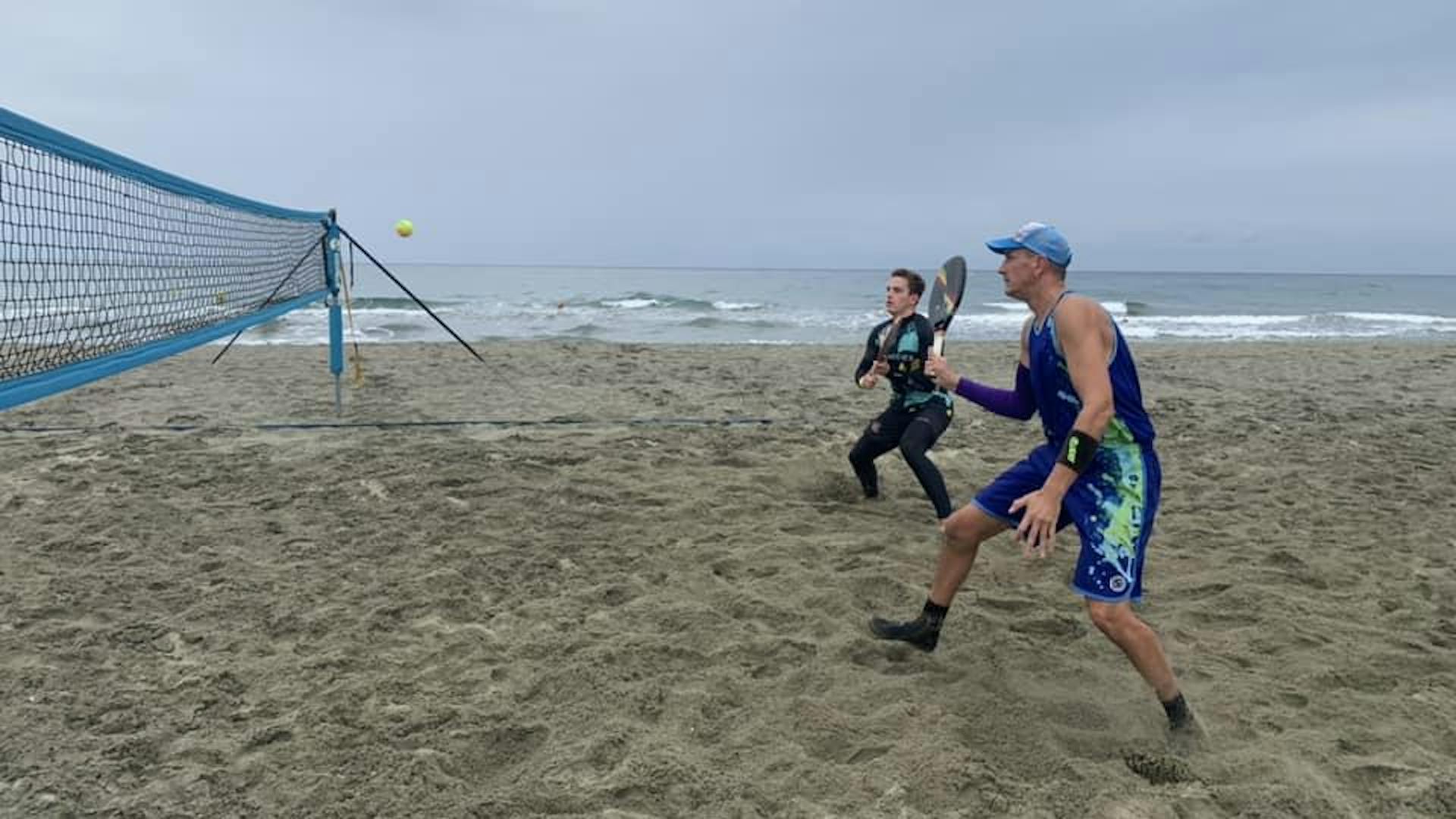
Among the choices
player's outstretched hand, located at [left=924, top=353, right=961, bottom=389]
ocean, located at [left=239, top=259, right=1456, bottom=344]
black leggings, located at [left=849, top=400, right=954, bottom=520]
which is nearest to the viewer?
player's outstretched hand, located at [left=924, top=353, right=961, bottom=389]

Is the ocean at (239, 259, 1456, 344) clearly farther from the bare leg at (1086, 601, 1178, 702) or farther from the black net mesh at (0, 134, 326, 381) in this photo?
the bare leg at (1086, 601, 1178, 702)

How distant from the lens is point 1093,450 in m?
2.48

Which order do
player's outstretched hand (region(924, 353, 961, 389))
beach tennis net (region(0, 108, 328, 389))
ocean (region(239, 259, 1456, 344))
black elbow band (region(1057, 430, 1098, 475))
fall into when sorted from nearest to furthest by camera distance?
black elbow band (region(1057, 430, 1098, 475)) < player's outstretched hand (region(924, 353, 961, 389)) < beach tennis net (region(0, 108, 328, 389)) < ocean (region(239, 259, 1456, 344))

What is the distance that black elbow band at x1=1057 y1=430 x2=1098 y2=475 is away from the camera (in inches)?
97.3

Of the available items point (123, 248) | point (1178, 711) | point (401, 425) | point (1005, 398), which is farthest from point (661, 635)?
point (123, 248)

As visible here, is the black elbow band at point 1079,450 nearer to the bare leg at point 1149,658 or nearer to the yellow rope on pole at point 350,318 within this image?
the bare leg at point 1149,658

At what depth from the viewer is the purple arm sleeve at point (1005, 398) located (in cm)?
310

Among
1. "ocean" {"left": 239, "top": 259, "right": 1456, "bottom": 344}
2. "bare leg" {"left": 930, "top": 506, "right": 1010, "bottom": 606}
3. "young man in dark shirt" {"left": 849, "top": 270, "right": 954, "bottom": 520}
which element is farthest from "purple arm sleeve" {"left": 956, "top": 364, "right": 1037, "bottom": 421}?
"ocean" {"left": 239, "top": 259, "right": 1456, "bottom": 344}

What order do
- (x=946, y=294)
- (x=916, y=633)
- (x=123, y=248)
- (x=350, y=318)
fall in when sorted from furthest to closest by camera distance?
(x=350, y=318) < (x=123, y=248) < (x=946, y=294) < (x=916, y=633)

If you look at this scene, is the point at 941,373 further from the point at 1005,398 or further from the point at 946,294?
the point at 946,294

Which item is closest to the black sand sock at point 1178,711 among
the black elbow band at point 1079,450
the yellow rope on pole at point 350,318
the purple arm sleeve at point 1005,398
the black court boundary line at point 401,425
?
the black elbow band at point 1079,450

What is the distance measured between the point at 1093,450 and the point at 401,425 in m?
5.52

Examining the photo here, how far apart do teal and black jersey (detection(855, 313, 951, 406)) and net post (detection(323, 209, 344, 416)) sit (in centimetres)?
449

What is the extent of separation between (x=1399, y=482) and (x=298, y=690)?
20.0 ft
